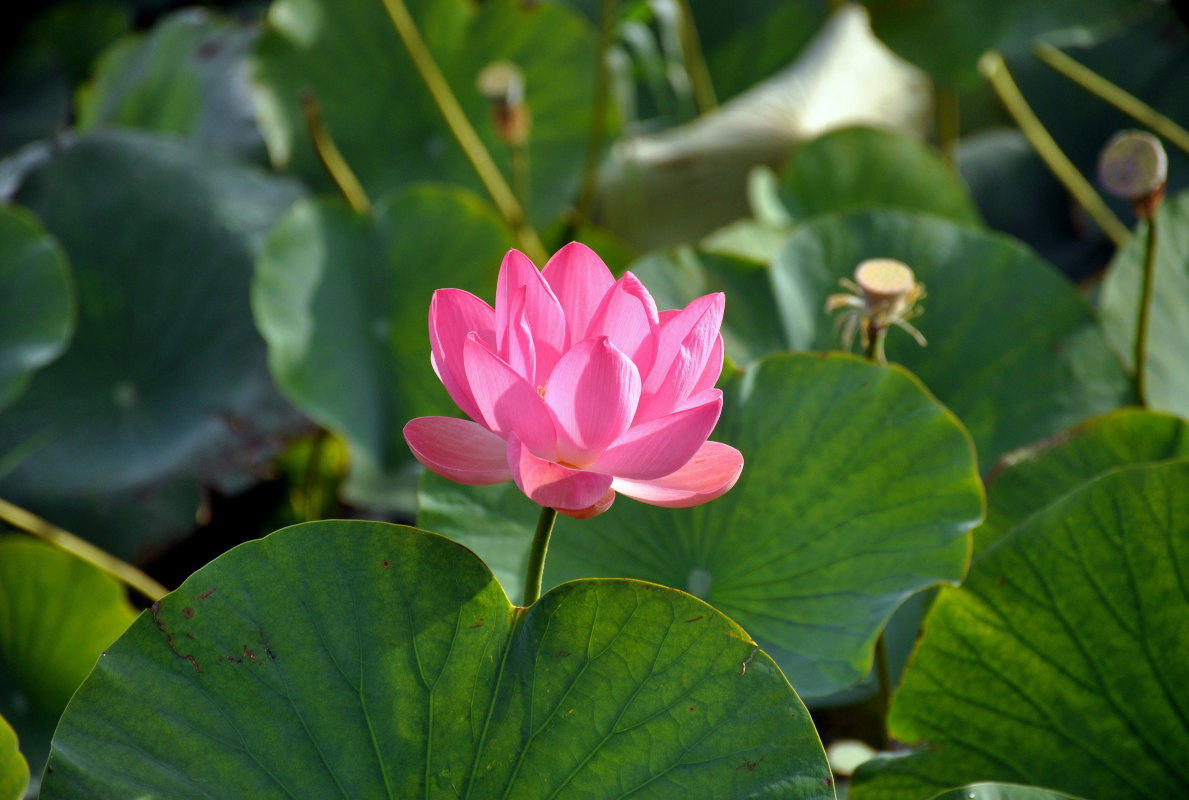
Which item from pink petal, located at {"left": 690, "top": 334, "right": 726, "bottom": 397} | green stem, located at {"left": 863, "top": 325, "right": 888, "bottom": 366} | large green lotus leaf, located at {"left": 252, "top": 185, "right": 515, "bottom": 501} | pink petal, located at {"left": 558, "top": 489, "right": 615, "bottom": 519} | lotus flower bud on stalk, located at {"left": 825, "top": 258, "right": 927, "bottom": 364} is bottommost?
large green lotus leaf, located at {"left": 252, "top": 185, "right": 515, "bottom": 501}

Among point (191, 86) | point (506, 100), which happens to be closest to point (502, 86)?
point (506, 100)

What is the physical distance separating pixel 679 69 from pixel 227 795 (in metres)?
1.49

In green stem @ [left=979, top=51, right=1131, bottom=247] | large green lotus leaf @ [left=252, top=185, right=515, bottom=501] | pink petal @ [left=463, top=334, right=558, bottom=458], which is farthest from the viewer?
green stem @ [left=979, top=51, right=1131, bottom=247]

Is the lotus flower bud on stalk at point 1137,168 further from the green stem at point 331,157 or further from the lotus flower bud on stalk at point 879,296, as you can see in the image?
the green stem at point 331,157

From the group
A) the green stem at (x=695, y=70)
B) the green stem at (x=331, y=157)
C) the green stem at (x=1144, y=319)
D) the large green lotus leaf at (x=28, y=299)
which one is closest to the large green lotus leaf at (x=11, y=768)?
the large green lotus leaf at (x=28, y=299)

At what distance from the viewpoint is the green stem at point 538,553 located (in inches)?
20.9

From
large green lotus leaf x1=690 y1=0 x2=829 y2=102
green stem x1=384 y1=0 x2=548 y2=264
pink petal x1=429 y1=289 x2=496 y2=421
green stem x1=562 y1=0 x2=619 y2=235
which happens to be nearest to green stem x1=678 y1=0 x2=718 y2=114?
large green lotus leaf x1=690 y1=0 x2=829 y2=102

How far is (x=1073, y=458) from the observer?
83 cm

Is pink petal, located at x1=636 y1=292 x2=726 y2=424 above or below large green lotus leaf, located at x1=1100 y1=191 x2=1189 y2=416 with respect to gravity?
above

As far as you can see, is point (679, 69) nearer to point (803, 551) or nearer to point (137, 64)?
point (137, 64)

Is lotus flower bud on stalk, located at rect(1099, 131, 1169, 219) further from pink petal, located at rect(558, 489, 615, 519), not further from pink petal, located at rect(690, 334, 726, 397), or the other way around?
pink petal, located at rect(558, 489, 615, 519)

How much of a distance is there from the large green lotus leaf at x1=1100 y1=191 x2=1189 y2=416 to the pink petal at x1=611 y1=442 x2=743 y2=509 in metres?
0.69

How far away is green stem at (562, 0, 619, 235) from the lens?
4.95ft

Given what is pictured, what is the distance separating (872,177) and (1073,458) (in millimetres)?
685
